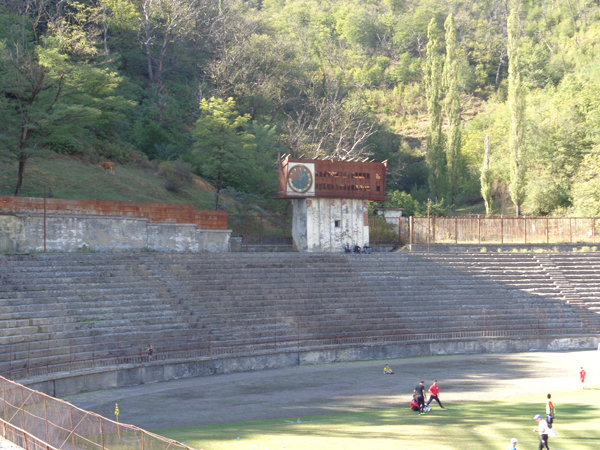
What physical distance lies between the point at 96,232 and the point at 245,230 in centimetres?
1115

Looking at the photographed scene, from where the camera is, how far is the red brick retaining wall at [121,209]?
2859 cm

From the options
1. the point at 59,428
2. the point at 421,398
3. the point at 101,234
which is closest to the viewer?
the point at 59,428

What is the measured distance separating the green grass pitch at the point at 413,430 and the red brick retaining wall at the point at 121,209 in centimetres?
1732

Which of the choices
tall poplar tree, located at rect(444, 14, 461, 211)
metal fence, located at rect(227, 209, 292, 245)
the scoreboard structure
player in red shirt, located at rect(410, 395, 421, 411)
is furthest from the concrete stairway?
tall poplar tree, located at rect(444, 14, 461, 211)

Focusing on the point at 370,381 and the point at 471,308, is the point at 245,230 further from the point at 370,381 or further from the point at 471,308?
the point at 370,381

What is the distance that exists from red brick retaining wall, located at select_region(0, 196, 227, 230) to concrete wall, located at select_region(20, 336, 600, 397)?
11.0 m

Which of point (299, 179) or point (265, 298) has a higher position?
point (299, 179)

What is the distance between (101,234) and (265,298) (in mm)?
9087

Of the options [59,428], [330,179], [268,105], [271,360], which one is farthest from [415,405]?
[268,105]

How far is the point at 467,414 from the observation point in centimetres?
1761

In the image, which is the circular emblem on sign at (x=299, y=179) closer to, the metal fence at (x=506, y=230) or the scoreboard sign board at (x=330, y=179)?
the scoreboard sign board at (x=330, y=179)

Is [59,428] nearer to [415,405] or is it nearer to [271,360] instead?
[415,405]

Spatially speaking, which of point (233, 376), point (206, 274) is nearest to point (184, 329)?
point (233, 376)

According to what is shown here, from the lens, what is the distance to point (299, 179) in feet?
125
